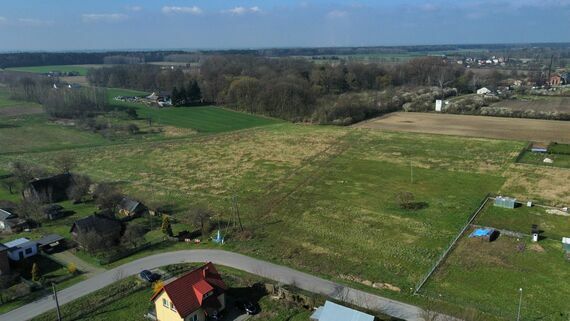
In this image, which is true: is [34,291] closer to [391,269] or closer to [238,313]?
[238,313]

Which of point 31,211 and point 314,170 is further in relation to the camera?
point 314,170

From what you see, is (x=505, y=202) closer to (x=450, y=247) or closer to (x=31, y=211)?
(x=450, y=247)

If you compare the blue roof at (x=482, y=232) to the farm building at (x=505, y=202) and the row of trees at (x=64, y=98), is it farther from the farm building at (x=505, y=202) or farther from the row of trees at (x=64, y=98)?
the row of trees at (x=64, y=98)

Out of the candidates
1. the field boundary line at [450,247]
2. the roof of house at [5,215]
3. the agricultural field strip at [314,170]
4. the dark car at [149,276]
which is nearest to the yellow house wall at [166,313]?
the dark car at [149,276]

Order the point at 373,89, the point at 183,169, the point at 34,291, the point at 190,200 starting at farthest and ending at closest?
the point at 373,89 → the point at 183,169 → the point at 190,200 → the point at 34,291

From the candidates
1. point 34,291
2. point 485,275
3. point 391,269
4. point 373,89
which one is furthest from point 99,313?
point 373,89

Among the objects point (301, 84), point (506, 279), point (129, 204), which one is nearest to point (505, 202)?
point (506, 279)
